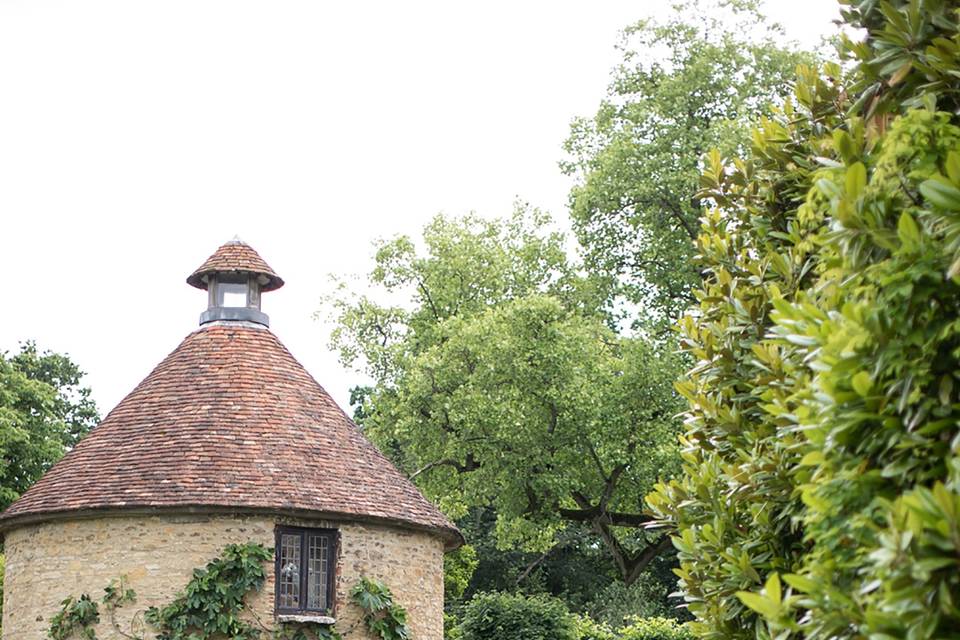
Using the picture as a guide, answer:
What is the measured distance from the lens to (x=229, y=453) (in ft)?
67.4

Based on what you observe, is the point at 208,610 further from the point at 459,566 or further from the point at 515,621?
the point at 459,566

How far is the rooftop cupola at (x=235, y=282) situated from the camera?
78.6 ft

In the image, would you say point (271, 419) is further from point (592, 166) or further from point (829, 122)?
point (829, 122)

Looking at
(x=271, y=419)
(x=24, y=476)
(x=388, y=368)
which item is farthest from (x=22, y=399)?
(x=271, y=419)

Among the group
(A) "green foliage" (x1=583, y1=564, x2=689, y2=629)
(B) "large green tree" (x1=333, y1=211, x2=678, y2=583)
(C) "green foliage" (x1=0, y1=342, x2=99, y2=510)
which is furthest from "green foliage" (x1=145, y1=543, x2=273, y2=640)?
(C) "green foliage" (x1=0, y1=342, x2=99, y2=510)

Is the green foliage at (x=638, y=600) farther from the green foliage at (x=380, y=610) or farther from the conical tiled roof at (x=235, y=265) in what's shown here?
the conical tiled roof at (x=235, y=265)

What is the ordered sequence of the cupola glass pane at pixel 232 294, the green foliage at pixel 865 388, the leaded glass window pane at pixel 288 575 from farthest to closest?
the cupola glass pane at pixel 232 294 → the leaded glass window pane at pixel 288 575 → the green foliage at pixel 865 388

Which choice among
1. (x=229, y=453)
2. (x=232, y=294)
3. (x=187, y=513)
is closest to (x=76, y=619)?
(x=187, y=513)

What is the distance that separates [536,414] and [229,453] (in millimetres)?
9716

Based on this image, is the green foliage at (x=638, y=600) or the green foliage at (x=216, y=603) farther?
the green foliage at (x=638, y=600)

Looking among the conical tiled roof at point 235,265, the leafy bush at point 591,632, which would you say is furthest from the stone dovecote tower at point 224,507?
the leafy bush at point 591,632

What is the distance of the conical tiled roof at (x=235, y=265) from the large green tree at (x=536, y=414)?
644 cm

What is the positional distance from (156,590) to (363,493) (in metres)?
3.75

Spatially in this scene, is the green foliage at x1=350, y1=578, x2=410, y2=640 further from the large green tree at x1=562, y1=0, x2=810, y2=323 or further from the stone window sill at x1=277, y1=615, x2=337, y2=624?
the large green tree at x1=562, y1=0, x2=810, y2=323
